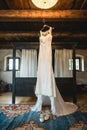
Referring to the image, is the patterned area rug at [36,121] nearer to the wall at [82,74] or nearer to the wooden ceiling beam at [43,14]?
the wooden ceiling beam at [43,14]

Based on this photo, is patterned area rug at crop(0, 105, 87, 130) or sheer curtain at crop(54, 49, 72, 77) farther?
sheer curtain at crop(54, 49, 72, 77)

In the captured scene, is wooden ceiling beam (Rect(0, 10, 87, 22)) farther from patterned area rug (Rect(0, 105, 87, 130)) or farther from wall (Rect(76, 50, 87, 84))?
wall (Rect(76, 50, 87, 84))

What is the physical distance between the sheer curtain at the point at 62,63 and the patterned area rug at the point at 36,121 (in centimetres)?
192

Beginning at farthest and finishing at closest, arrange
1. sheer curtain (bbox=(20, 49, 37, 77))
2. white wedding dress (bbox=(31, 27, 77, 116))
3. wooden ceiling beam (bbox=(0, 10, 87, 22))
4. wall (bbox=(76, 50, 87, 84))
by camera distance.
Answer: wall (bbox=(76, 50, 87, 84)) < sheer curtain (bbox=(20, 49, 37, 77)) < white wedding dress (bbox=(31, 27, 77, 116)) < wooden ceiling beam (bbox=(0, 10, 87, 22))

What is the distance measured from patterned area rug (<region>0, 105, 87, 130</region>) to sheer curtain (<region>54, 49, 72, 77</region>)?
75.7 inches

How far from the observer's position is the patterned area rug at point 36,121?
2654 mm

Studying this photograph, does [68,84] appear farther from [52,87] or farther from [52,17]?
[52,17]

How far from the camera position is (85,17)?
3.06 meters

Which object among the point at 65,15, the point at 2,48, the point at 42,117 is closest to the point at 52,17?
the point at 65,15

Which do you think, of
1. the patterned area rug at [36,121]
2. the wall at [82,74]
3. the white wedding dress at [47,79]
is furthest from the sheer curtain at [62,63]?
the wall at [82,74]

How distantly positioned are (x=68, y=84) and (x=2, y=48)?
358cm

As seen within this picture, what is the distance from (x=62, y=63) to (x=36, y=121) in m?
2.76

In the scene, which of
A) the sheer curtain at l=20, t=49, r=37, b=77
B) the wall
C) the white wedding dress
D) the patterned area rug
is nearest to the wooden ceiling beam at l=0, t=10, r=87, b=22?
the white wedding dress

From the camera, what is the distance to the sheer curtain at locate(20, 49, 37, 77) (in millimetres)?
5172
